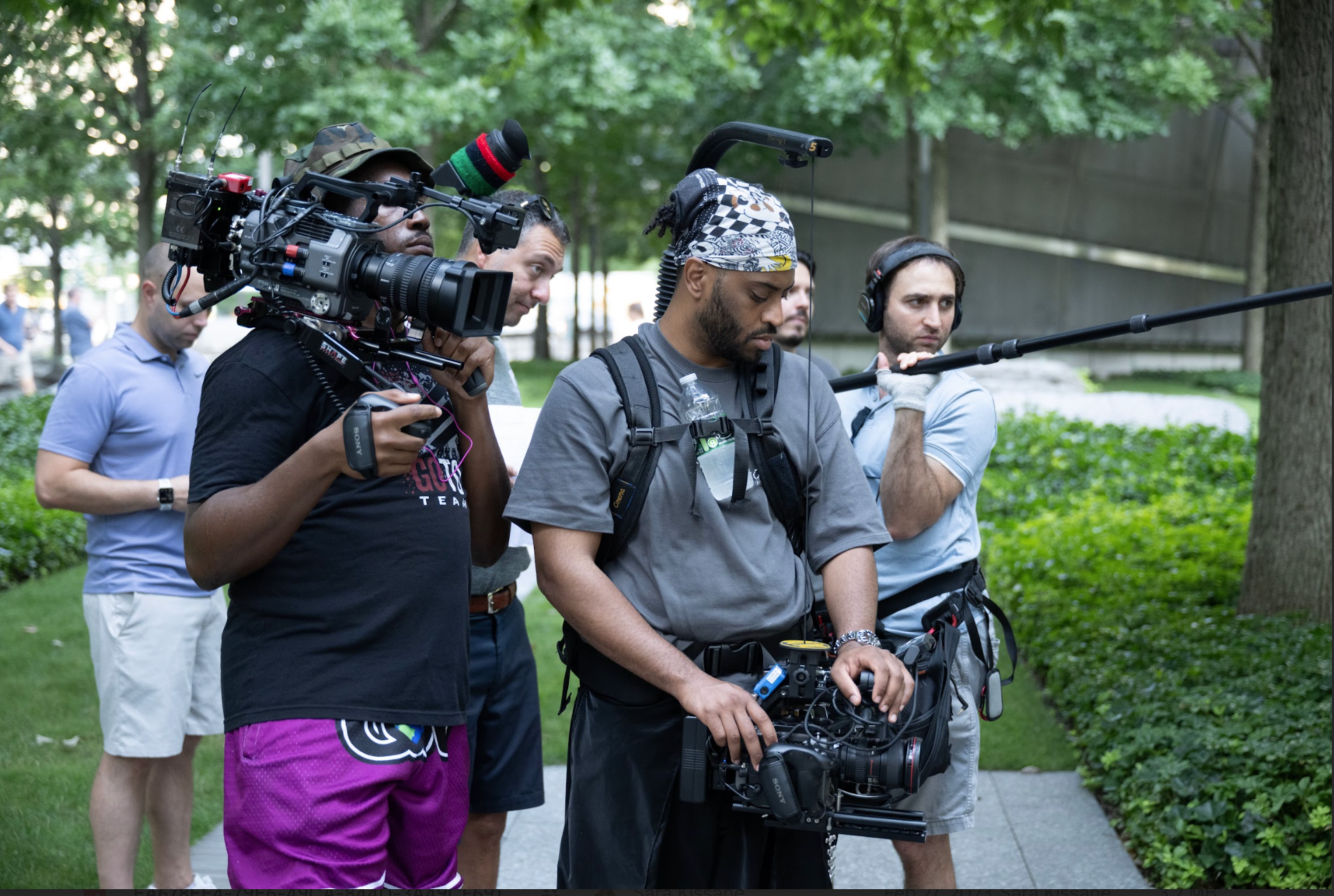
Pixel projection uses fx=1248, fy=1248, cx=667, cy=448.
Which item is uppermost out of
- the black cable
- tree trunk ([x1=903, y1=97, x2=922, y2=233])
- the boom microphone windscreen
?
tree trunk ([x1=903, y1=97, x2=922, y2=233])

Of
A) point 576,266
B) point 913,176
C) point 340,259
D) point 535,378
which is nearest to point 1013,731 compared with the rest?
point 340,259

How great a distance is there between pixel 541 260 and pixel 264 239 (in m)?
1.41

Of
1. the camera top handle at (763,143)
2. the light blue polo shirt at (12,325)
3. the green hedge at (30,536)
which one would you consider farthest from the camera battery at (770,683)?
the light blue polo shirt at (12,325)

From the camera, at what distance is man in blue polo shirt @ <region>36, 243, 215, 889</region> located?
3.71m

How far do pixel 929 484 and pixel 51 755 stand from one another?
4.32 m

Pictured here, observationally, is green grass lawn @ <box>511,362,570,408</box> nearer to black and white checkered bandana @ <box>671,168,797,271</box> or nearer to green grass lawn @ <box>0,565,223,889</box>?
green grass lawn @ <box>0,565,223,889</box>

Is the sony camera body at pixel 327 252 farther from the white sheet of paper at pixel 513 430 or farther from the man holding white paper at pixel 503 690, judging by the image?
the white sheet of paper at pixel 513 430

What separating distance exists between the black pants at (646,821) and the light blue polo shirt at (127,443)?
69.6 inches

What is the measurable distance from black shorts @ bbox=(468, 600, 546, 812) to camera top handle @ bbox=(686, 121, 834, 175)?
134cm

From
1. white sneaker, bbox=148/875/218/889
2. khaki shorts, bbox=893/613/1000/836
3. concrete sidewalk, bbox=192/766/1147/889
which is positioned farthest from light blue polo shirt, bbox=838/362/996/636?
white sneaker, bbox=148/875/218/889

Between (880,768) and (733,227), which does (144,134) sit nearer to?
(733,227)

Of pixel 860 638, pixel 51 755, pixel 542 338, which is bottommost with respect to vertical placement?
pixel 51 755

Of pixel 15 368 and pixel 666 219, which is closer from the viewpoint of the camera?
pixel 666 219

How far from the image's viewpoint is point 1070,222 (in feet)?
88.2
